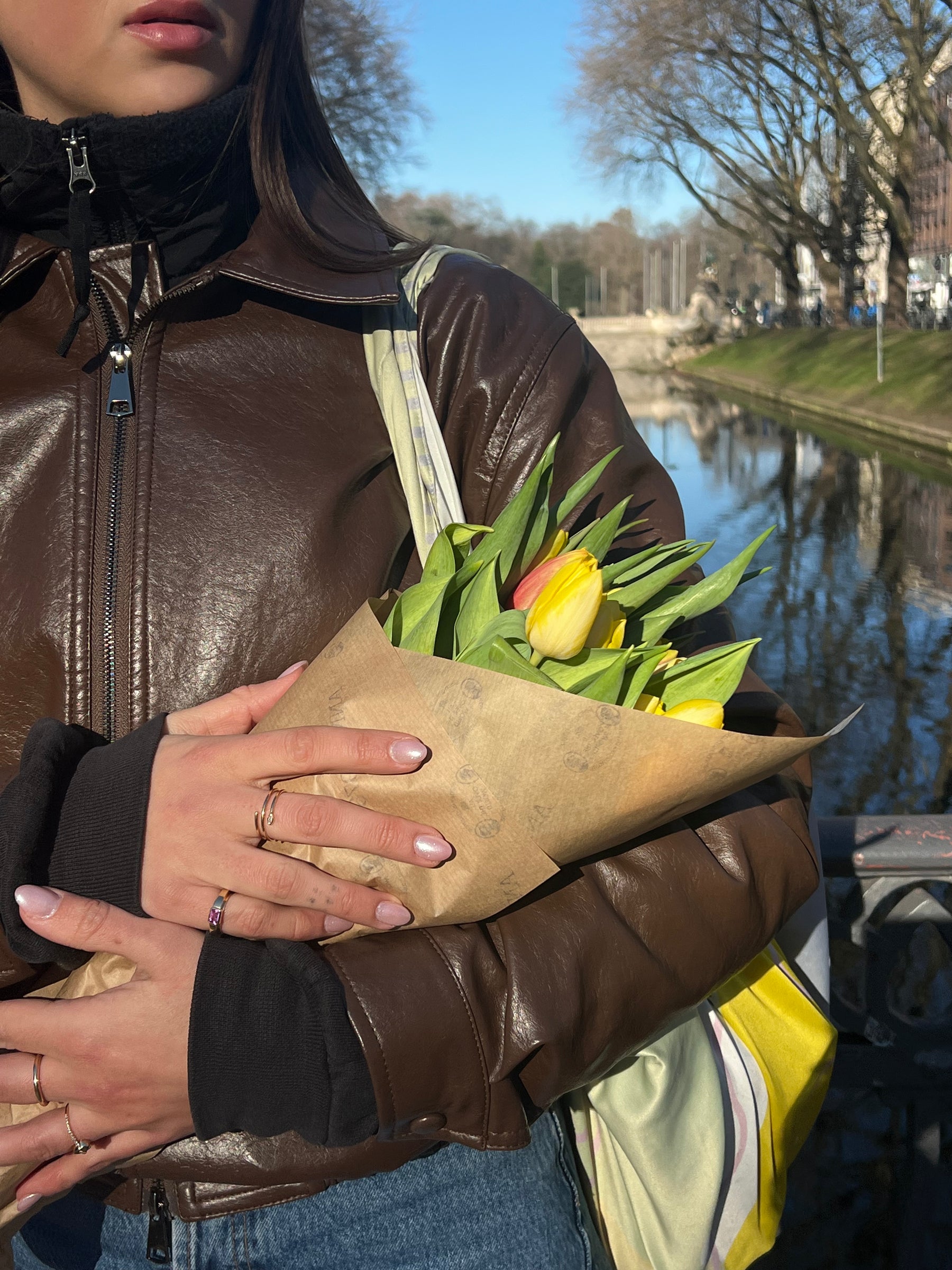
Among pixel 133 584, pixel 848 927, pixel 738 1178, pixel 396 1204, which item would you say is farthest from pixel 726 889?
pixel 848 927

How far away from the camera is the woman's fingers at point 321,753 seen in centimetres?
120

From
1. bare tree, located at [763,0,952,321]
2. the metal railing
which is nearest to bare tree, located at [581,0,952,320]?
bare tree, located at [763,0,952,321]

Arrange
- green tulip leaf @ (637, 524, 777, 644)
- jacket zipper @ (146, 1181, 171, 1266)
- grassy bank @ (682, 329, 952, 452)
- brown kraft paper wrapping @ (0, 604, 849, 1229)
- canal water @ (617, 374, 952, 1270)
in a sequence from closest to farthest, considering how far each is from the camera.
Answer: brown kraft paper wrapping @ (0, 604, 849, 1229), green tulip leaf @ (637, 524, 777, 644), jacket zipper @ (146, 1181, 171, 1266), canal water @ (617, 374, 952, 1270), grassy bank @ (682, 329, 952, 452)

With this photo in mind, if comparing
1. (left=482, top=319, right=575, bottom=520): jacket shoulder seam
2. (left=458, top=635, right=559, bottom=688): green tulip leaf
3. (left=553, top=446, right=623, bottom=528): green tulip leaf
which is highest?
(left=482, top=319, right=575, bottom=520): jacket shoulder seam

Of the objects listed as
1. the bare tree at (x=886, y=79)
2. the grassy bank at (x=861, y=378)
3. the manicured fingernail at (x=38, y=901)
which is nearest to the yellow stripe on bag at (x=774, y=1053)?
the manicured fingernail at (x=38, y=901)

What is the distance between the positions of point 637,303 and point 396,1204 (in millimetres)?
101640

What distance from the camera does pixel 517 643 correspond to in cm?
124

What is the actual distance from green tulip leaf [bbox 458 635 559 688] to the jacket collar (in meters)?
0.56

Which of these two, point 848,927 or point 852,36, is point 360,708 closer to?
point 848,927

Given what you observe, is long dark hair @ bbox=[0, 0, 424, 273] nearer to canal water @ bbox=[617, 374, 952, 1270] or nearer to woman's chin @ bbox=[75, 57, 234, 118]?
woman's chin @ bbox=[75, 57, 234, 118]

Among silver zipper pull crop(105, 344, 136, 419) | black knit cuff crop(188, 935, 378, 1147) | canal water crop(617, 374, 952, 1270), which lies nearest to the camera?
black knit cuff crop(188, 935, 378, 1147)

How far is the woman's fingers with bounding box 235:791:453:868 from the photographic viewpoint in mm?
1214

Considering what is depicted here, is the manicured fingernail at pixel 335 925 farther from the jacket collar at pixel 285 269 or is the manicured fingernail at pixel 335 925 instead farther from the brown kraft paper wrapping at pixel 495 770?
the jacket collar at pixel 285 269

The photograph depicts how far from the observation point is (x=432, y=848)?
1.21 metres
